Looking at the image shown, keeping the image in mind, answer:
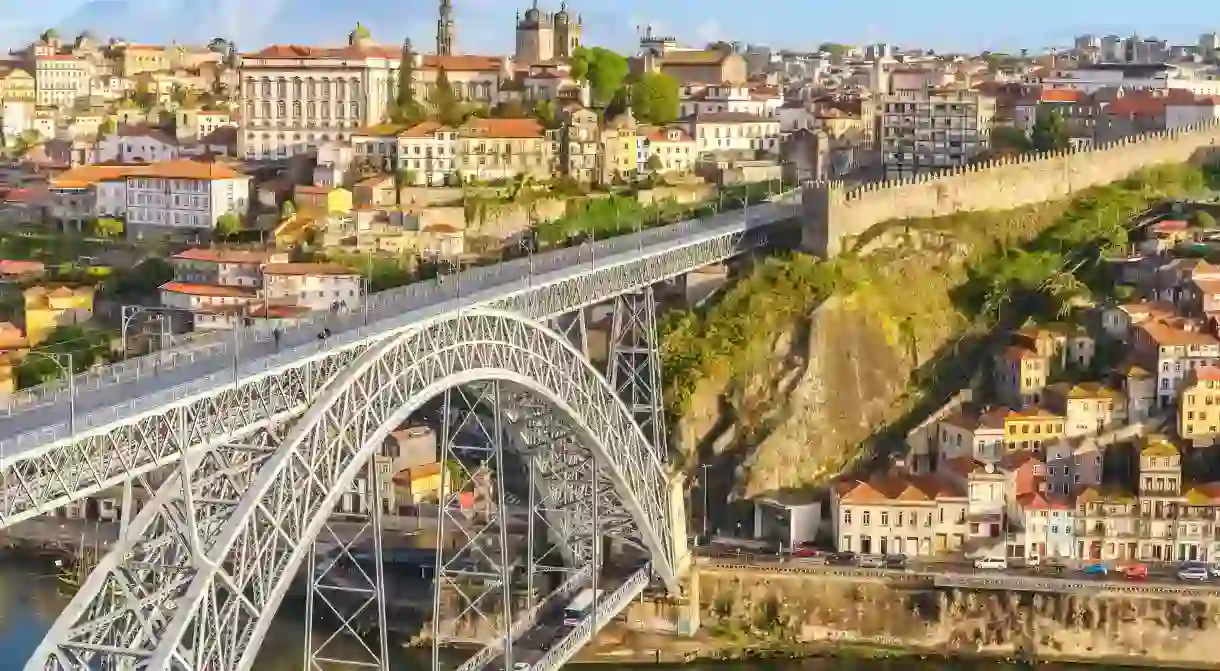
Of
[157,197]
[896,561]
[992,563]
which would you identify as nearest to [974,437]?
[992,563]

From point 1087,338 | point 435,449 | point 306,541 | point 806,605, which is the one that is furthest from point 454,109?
point 306,541

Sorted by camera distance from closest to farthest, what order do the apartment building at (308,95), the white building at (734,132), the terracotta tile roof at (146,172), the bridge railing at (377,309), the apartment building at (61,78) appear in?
the bridge railing at (377,309) → the terracotta tile roof at (146,172) → the apartment building at (308,95) → the white building at (734,132) → the apartment building at (61,78)

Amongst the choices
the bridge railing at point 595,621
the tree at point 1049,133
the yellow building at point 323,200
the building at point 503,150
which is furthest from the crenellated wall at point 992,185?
the bridge railing at point 595,621

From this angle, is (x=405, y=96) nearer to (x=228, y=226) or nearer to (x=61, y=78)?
(x=228, y=226)

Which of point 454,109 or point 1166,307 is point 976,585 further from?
Answer: point 454,109

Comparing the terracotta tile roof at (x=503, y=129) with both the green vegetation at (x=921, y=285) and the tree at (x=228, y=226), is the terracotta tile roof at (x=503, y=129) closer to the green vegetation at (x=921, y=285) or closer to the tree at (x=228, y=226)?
the tree at (x=228, y=226)

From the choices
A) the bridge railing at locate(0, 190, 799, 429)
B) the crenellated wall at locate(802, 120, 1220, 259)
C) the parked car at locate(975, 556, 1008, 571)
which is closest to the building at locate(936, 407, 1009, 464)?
the parked car at locate(975, 556, 1008, 571)

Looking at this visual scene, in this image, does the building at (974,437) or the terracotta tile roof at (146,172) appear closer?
the building at (974,437)
